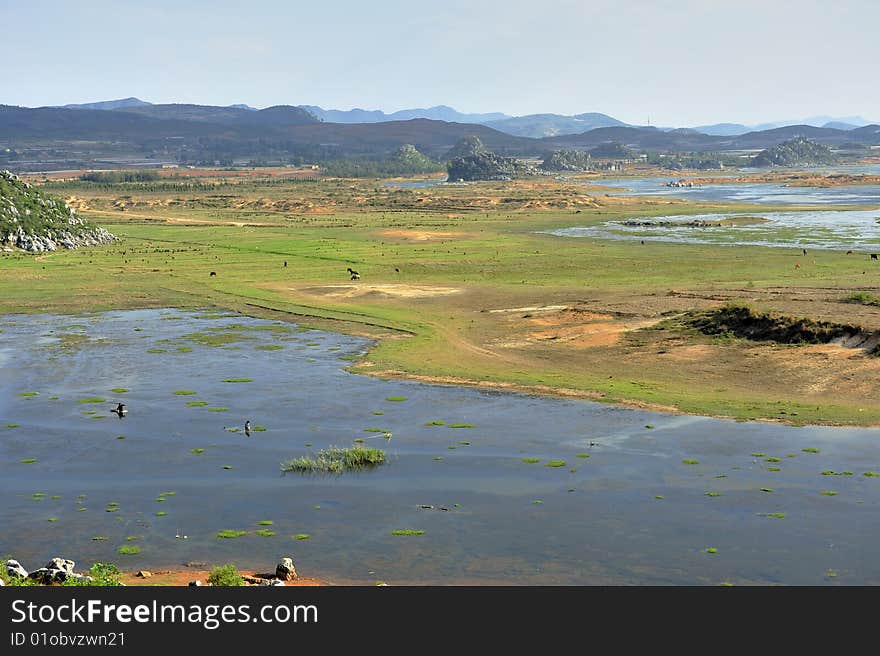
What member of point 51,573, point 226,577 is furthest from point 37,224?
point 226,577

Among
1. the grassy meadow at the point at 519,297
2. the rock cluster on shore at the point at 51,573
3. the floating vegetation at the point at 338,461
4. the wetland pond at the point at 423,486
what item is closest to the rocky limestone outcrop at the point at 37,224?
the grassy meadow at the point at 519,297

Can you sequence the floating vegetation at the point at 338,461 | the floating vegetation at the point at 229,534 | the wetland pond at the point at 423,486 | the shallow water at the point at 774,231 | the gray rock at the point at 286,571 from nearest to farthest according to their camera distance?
the gray rock at the point at 286,571 → the wetland pond at the point at 423,486 → the floating vegetation at the point at 229,534 → the floating vegetation at the point at 338,461 → the shallow water at the point at 774,231

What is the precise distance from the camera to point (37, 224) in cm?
12056

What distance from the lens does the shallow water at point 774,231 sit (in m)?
119

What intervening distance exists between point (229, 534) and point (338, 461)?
8175 mm

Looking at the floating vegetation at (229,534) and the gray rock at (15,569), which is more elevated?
the gray rock at (15,569)

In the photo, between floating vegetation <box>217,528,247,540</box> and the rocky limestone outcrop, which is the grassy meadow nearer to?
the rocky limestone outcrop

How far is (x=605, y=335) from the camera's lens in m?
65.8

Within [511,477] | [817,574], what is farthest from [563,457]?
[817,574]

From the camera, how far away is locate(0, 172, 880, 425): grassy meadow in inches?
2153

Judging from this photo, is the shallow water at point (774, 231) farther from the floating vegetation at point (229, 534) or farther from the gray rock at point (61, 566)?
the gray rock at point (61, 566)

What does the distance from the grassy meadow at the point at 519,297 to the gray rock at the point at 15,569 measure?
29571 mm

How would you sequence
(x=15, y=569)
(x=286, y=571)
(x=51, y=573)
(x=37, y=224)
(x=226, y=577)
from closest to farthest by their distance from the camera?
(x=226, y=577)
(x=51, y=573)
(x=15, y=569)
(x=286, y=571)
(x=37, y=224)

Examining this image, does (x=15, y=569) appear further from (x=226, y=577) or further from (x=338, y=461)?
(x=338, y=461)
